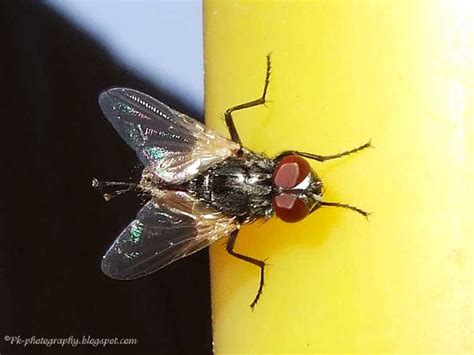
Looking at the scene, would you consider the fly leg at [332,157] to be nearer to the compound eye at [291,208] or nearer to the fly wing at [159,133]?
the compound eye at [291,208]

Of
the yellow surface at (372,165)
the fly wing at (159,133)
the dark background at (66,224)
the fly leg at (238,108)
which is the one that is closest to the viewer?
the yellow surface at (372,165)

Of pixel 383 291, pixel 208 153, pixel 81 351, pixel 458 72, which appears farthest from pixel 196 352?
pixel 458 72

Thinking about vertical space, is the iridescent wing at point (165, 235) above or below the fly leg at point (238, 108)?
below

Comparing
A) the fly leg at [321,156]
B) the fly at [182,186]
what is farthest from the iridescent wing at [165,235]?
the fly leg at [321,156]

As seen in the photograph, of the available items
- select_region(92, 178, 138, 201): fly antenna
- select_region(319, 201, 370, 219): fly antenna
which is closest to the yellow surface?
select_region(319, 201, 370, 219): fly antenna

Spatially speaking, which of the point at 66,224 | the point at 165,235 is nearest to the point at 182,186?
the point at 165,235

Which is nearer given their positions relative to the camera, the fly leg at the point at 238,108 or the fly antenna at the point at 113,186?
the fly leg at the point at 238,108

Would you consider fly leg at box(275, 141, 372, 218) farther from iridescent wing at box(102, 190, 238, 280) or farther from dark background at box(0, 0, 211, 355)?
dark background at box(0, 0, 211, 355)

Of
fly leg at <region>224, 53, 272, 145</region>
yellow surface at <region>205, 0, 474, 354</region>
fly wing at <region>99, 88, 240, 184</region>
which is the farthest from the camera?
fly wing at <region>99, 88, 240, 184</region>
